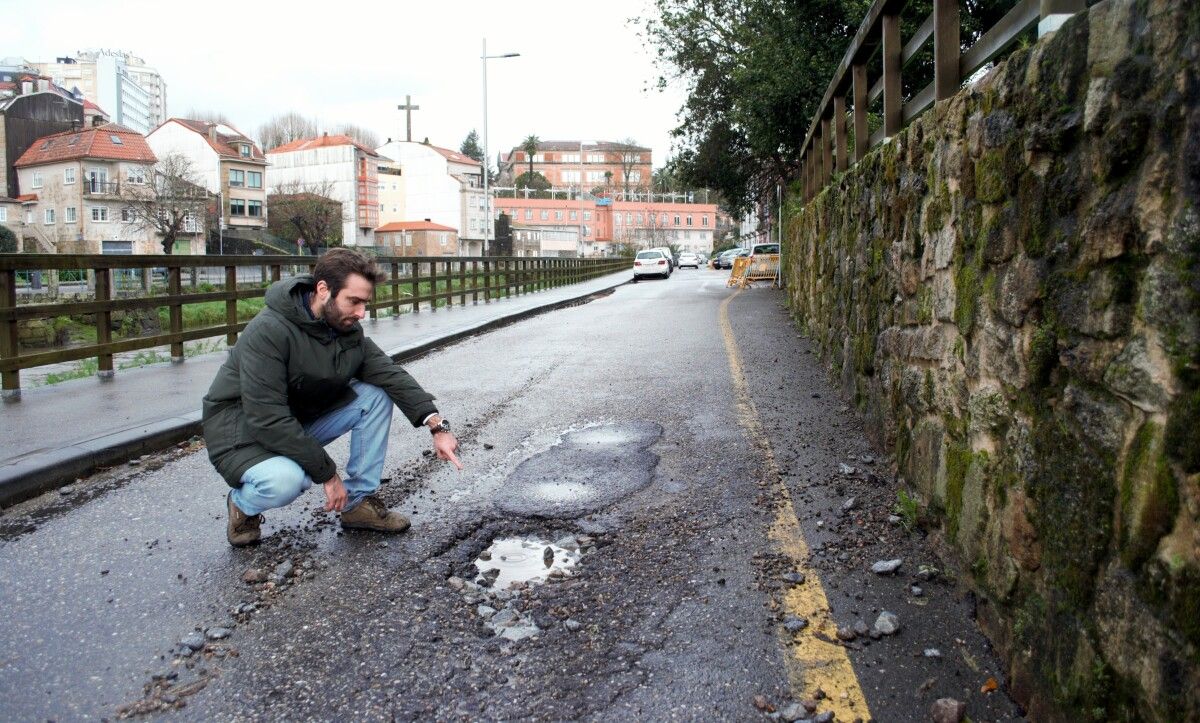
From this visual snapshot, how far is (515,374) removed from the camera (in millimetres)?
9945

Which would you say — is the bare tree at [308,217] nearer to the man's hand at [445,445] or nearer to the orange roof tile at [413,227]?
the orange roof tile at [413,227]

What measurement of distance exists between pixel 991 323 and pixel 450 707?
2301 mm

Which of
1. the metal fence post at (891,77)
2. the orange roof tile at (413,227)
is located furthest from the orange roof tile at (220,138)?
the metal fence post at (891,77)

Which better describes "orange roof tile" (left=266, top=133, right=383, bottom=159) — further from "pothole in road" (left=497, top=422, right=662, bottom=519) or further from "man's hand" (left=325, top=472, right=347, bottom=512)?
"man's hand" (left=325, top=472, right=347, bottom=512)

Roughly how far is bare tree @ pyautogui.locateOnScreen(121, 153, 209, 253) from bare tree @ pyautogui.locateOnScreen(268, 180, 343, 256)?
11093 mm

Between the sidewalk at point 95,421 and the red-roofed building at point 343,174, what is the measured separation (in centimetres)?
7497

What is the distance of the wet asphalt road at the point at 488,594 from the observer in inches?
118

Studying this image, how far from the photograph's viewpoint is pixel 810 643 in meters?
3.33

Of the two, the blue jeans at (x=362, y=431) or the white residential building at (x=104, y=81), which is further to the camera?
the white residential building at (x=104, y=81)

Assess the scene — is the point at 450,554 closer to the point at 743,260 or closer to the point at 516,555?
the point at 516,555

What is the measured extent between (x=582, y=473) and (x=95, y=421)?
12.5 feet

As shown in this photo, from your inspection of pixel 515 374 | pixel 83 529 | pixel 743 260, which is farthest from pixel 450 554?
pixel 743 260

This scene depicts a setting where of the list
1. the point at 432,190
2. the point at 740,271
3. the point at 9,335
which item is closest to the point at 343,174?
the point at 432,190

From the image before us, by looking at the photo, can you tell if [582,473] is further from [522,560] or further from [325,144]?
[325,144]
